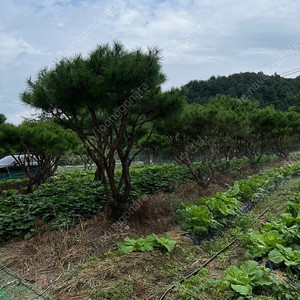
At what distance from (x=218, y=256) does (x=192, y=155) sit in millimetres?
8092

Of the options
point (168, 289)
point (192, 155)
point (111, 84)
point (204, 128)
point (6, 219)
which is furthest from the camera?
point (192, 155)

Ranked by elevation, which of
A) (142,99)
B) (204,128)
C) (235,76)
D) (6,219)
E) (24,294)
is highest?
(235,76)

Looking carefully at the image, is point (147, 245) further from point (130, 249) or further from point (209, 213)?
point (209, 213)

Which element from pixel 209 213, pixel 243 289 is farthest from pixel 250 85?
pixel 243 289

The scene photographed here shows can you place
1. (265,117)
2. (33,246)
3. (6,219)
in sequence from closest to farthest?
(33,246), (6,219), (265,117)

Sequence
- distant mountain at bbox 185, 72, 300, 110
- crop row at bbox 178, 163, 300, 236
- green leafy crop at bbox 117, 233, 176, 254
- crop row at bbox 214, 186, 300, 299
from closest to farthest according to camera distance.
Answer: crop row at bbox 214, 186, 300, 299 < green leafy crop at bbox 117, 233, 176, 254 < crop row at bbox 178, 163, 300, 236 < distant mountain at bbox 185, 72, 300, 110

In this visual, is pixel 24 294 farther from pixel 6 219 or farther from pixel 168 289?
pixel 6 219

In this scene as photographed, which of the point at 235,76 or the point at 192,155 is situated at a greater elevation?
the point at 235,76

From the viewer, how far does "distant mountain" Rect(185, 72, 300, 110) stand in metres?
26.5

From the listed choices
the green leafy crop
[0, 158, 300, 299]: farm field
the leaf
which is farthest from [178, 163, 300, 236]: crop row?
the leaf

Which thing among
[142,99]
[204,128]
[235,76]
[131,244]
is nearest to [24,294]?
[131,244]

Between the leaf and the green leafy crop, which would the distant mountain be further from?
the leaf

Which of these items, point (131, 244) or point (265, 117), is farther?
point (265, 117)

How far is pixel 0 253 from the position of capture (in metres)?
4.38
